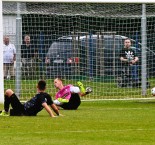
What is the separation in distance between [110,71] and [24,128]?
12797mm

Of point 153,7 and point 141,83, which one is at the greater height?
point 153,7

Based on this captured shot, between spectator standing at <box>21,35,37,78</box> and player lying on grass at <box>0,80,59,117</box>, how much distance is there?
7606mm

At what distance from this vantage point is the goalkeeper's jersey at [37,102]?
18.7 metres

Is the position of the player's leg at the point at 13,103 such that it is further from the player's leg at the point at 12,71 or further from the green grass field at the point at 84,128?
the player's leg at the point at 12,71

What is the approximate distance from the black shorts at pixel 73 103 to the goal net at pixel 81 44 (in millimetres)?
4219

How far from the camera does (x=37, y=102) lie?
18.8 meters

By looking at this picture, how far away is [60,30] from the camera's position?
2756 centimetres

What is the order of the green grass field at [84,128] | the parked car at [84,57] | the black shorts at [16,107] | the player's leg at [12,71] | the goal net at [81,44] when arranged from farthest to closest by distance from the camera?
the parked car at [84,57] < the goal net at [81,44] < the player's leg at [12,71] < the black shorts at [16,107] < the green grass field at [84,128]

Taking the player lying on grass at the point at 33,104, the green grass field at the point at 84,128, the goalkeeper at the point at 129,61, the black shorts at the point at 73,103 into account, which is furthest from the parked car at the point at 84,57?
the player lying on grass at the point at 33,104

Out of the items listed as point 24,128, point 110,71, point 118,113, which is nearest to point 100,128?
point 24,128

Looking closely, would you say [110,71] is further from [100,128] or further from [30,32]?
[100,128]

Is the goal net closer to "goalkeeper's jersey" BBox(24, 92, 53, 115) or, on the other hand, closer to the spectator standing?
the spectator standing

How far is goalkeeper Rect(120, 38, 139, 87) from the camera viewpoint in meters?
28.2

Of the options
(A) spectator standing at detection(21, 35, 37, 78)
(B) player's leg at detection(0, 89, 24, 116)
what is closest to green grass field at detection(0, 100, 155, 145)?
(B) player's leg at detection(0, 89, 24, 116)
